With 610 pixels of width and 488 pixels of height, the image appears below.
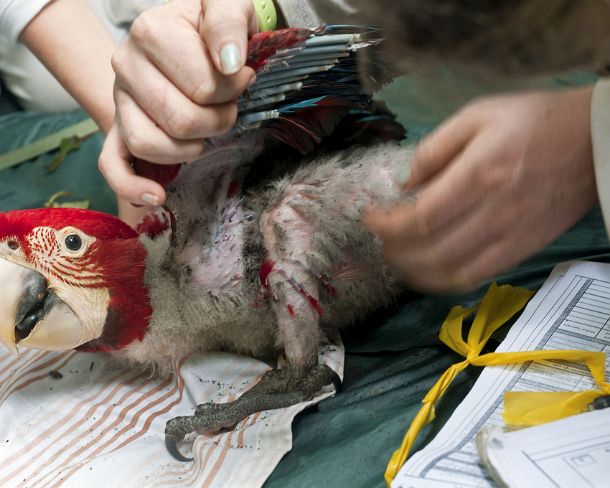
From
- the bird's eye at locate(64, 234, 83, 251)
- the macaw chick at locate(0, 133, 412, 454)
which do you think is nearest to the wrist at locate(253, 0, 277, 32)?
the macaw chick at locate(0, 133, 412, 454)

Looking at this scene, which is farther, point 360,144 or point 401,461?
point 360,144

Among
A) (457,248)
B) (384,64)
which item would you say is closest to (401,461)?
(457,248)

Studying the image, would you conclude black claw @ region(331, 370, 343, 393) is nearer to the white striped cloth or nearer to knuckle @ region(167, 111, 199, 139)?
the white striped cloth

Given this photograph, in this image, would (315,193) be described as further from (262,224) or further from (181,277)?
(181,277)

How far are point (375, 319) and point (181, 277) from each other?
239 mm

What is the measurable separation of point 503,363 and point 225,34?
38 centimetres

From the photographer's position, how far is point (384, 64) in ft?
1.23

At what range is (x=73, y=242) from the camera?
2.11 feet

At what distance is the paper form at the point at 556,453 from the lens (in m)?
0.44

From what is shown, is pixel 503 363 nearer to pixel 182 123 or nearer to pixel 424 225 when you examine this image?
pixel 424 225

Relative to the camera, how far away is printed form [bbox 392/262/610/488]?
48 cm

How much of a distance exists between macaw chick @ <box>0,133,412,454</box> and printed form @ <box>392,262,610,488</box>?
0.54 feet

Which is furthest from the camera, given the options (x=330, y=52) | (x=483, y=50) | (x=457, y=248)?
(x=330, y=52)

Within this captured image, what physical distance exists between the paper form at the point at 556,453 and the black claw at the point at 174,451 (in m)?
0.30
